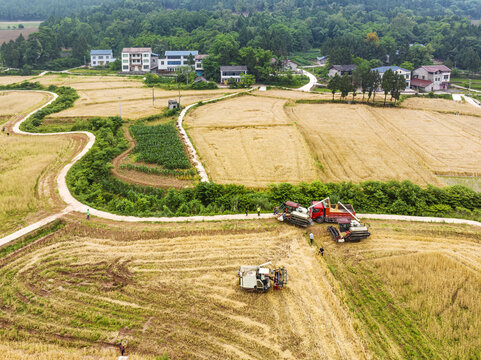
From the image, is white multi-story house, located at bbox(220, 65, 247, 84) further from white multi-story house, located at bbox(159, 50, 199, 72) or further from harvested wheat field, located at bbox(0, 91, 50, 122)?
harvested wheat field, located at bbox(0, 91, 50, 122)

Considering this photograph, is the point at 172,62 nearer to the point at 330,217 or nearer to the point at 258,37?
the point at 258,37

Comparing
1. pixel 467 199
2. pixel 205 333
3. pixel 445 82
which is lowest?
pixel 205 333

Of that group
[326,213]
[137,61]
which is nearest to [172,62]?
[137,61]

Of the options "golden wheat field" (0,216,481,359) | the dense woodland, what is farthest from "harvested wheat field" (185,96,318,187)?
the dense woodland

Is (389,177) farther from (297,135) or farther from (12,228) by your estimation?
(12,228)

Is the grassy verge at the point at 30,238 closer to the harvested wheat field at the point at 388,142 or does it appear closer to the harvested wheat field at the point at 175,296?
the harvested wheat field at the point at 175,296

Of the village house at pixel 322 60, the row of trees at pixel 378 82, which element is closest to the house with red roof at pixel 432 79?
the row of trees at pixel 378 82

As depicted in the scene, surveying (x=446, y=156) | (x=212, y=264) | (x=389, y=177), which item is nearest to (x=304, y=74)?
(x=446, y=156)
